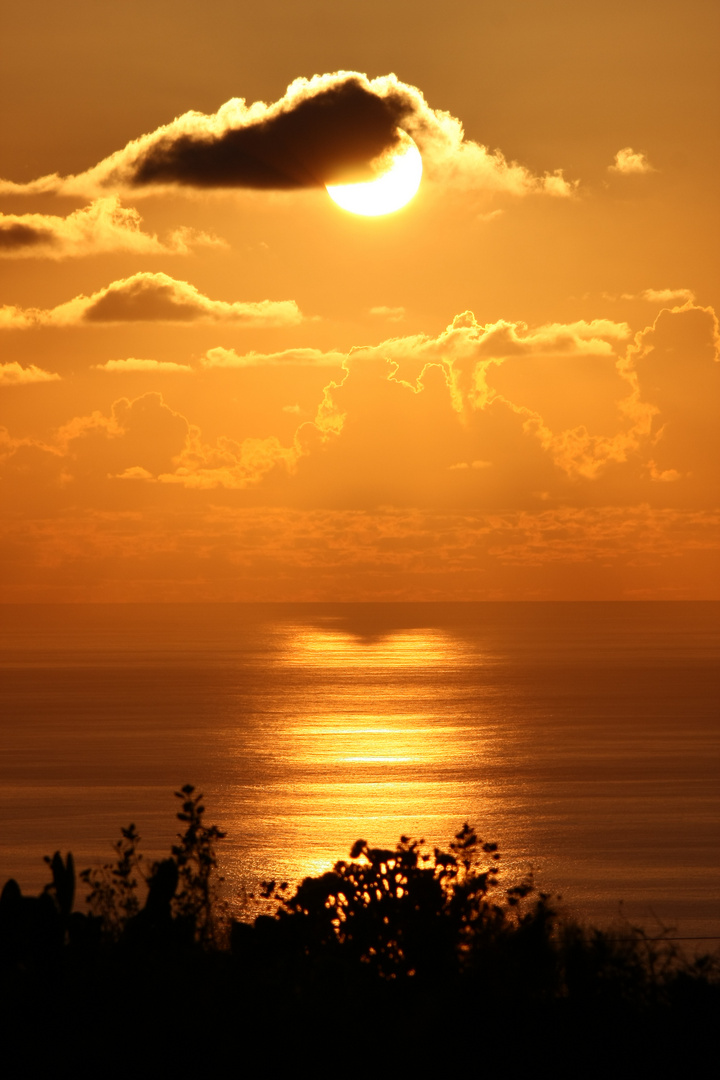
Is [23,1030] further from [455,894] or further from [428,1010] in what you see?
[455,894]

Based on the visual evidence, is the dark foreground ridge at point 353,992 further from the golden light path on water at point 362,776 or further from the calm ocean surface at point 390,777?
the golden light path on water at point 362,776

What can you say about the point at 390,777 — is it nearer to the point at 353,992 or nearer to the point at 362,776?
the point at 362,776

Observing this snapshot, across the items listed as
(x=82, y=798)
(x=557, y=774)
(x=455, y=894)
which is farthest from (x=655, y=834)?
(x=455, y=894)

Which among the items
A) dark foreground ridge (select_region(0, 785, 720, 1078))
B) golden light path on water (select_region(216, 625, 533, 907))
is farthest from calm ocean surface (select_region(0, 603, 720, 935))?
dark foreground ridge (select_region(0, 785, 720, 1078))

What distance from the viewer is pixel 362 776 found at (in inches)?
3174

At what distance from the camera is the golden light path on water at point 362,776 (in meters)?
59.1

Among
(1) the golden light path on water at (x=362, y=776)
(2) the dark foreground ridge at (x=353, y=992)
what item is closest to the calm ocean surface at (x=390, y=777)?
(1) the golden light path on water at (x=362, y=776)

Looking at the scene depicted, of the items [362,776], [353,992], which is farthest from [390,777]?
[353,992]

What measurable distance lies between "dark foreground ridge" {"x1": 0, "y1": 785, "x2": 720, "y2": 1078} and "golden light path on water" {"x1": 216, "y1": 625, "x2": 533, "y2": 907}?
36.2 meters

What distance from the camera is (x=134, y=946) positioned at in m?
11.8

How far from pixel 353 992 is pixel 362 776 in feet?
231

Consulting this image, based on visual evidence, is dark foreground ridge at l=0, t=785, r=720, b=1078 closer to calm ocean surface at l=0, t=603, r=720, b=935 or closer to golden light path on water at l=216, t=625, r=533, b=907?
calm ocean surface at l=0, t=603, r=720, b=935

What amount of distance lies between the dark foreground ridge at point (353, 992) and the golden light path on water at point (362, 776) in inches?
1426

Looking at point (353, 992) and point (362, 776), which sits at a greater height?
point (362, 776)
